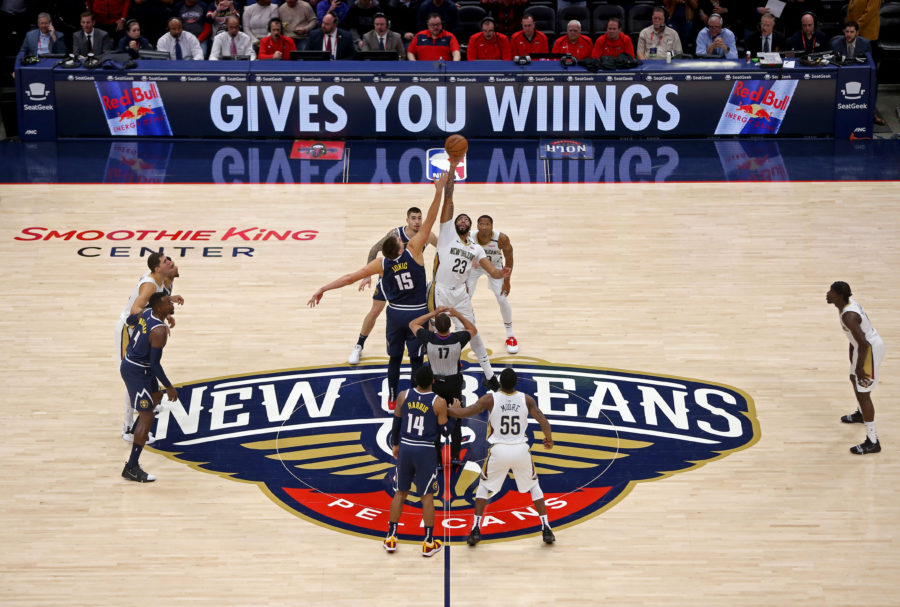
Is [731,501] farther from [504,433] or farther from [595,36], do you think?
[595,36]

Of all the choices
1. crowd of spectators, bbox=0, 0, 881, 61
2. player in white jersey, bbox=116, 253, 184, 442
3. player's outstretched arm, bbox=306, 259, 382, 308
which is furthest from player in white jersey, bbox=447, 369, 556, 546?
crowd of spectators, bbox=0, 0, 881, 61

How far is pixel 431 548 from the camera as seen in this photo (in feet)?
34.1

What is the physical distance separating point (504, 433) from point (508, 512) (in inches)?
47.7

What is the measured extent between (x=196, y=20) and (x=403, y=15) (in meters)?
4.29

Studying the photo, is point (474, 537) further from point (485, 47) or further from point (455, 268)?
point (485, 47)

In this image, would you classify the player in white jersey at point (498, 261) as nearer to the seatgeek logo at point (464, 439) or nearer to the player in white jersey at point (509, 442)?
the seatgeek logo at point (464, 439)

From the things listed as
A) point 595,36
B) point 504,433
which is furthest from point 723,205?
point 504,433

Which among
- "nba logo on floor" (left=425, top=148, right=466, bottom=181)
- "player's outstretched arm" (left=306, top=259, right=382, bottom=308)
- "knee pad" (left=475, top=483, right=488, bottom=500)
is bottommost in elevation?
"knee pad" (left=475, top=483, right=488, bottom=500)

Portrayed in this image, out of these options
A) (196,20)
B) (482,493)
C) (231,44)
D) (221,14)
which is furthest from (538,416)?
(196,20)

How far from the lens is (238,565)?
33.7ft

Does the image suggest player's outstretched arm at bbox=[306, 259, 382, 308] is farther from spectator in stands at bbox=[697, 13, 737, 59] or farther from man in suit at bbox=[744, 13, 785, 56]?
man in suit at bbox=[744, 13, 785, 56]

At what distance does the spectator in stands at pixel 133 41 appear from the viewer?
21.3 m

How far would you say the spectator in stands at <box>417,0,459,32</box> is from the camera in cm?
2328

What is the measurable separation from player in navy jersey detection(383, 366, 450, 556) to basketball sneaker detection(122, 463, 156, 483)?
2.77m
